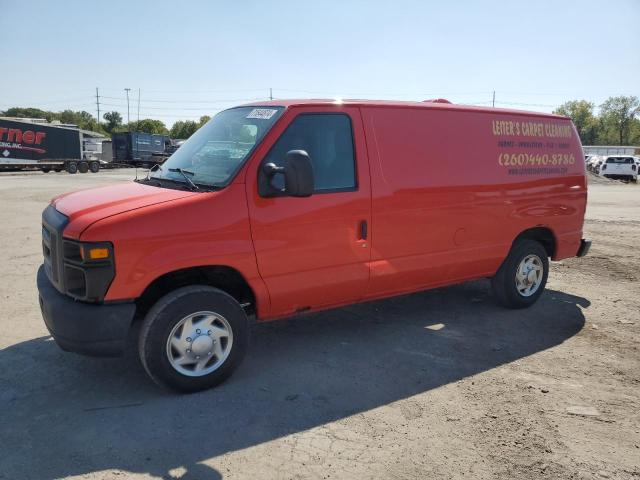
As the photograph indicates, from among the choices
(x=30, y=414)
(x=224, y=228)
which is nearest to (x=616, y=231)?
(x=224, y=228)

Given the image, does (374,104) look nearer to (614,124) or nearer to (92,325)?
(92,325)

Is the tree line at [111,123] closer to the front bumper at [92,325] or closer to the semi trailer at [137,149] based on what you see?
the semi trailer at [137,149]

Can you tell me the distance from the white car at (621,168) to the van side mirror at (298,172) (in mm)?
36288

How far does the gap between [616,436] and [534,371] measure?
3.16ft

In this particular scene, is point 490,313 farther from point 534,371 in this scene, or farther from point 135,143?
point 135,143

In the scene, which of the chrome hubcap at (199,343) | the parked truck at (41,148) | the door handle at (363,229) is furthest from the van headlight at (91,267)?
the parked truck at (41,148)

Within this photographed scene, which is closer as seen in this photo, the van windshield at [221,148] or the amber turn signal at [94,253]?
the amber turn signal at [94,253]

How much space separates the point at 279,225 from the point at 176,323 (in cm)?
103

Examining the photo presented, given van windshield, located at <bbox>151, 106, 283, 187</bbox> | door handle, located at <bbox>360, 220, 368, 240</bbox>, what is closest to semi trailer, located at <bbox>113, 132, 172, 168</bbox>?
van windshield, located at <bbox>151, 106, 283, 187</bbox>

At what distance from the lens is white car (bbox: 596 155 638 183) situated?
33906mm

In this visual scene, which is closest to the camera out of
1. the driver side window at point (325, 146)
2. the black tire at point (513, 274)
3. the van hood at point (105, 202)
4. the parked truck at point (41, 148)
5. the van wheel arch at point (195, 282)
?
the van hood at point (105, 202)

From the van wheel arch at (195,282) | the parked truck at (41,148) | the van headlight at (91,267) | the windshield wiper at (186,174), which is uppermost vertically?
the parked truck at (41,148)

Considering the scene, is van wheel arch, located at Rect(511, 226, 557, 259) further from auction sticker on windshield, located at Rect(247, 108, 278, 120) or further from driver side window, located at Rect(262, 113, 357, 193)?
auction sticker on windshield, located at Rect(247, 108, 278, 120)

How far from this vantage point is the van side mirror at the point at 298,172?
3676 millimetres
